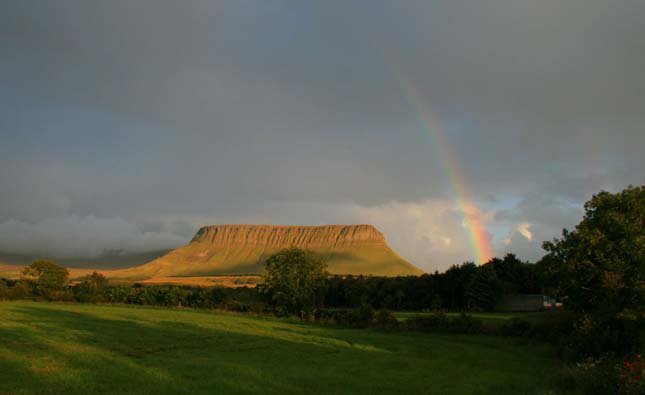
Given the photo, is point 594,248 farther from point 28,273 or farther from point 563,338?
point 28,273

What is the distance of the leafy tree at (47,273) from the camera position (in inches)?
3693

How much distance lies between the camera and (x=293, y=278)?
2495 inches

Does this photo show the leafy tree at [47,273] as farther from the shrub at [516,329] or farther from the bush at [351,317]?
the shrub at [516,329]

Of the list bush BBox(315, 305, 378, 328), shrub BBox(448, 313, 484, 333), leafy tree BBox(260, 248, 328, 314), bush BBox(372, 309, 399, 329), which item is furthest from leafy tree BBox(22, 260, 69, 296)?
shrub BBox(448, 313, 484, 333)

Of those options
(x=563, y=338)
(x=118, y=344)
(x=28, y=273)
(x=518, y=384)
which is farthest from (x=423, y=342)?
(x=28, y=273)

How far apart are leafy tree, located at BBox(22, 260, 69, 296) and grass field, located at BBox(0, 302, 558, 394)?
6118cm

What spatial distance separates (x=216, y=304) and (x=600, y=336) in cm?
5646

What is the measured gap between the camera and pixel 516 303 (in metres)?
92.8

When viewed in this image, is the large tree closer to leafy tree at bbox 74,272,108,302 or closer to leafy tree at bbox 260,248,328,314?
leafy tree at bbox 260,248,328,314

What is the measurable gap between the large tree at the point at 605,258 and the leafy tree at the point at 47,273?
90.3 m

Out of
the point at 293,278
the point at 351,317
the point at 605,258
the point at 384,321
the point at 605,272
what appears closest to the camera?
the point at 605,272

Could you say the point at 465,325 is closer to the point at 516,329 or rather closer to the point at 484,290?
the point at 516,329

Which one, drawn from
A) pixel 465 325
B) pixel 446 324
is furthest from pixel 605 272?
pixel 446 324

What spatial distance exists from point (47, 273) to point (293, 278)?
6209cm
